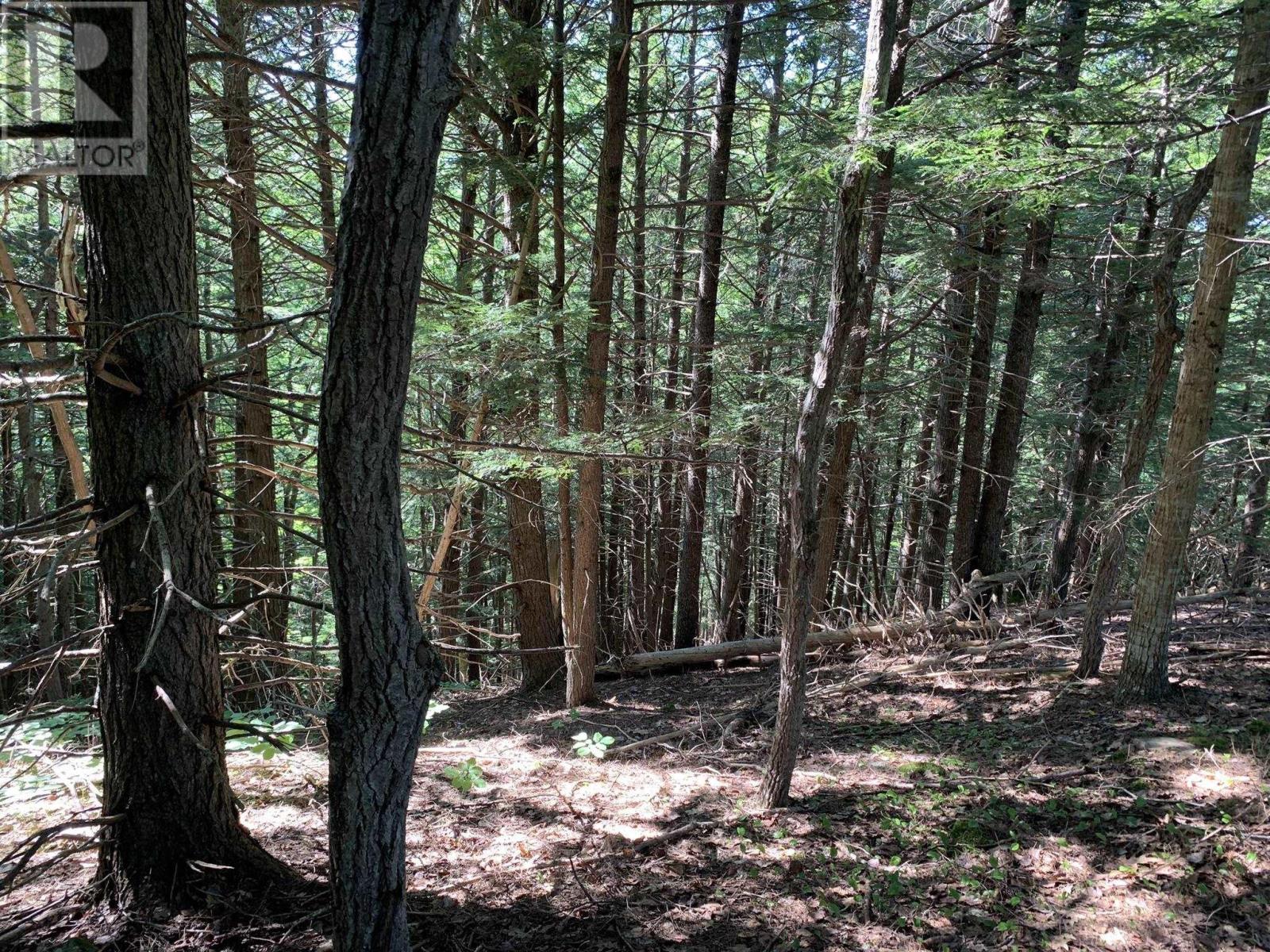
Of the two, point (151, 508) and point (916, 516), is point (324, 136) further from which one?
point (916, 516)

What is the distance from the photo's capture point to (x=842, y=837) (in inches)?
178

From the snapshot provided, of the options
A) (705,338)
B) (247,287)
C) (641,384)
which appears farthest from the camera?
(641,384)

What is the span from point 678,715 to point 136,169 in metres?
6.63

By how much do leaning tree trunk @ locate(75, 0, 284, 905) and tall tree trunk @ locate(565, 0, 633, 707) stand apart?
4228 mm

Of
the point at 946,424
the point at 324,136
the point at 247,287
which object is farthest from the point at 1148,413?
the point at 324,136

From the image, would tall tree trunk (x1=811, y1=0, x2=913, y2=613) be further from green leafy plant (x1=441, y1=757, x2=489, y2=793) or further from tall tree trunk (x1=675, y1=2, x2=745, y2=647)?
green leafy plant (x1=441, y1=757, x2=489, y2=793)

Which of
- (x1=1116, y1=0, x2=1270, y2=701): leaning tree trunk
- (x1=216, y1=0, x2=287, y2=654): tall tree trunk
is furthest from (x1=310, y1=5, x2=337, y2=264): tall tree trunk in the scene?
(x1=1116, y1=0, x2=1270, y2=701): leaning tree trunk

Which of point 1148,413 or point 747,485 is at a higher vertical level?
point 1148,413

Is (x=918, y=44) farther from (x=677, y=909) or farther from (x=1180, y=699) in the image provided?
(x=677, y=909)

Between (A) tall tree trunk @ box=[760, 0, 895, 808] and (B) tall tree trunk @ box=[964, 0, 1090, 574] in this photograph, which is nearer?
(A) tall tree trunk @ box=[760, 0, 895, 808]

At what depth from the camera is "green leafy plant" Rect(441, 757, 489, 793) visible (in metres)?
5.01

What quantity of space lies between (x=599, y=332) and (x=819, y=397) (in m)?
3.47

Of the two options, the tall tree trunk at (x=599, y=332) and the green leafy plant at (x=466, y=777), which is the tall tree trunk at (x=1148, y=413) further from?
the green leafy plant at (x=466, y=777)

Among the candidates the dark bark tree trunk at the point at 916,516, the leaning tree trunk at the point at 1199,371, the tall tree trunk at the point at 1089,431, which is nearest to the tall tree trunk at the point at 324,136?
the leaning tree trunk at the point at 1199,371
